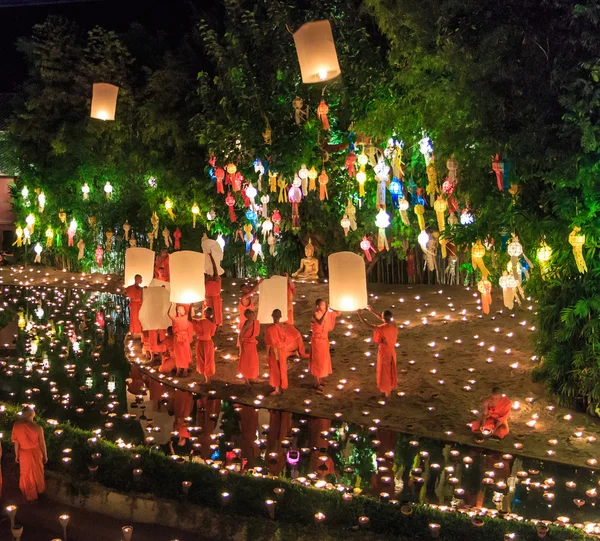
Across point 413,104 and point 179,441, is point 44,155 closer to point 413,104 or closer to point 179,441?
point 413,104

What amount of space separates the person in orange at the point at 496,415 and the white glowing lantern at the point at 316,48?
4071 mm

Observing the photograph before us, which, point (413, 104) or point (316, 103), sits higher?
point (316, 103)

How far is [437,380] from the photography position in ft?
31.9

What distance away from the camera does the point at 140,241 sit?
21.0 m

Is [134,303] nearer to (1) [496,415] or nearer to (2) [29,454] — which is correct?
(2) [29,454]

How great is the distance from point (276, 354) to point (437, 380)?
2.37 metres

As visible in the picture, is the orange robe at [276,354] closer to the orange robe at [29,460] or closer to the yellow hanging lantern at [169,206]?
the orange robe at [29,460]

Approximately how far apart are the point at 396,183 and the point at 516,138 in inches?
156

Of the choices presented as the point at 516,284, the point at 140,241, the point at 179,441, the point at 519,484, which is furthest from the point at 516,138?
the point at 140,241

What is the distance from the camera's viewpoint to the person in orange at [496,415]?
7.62m

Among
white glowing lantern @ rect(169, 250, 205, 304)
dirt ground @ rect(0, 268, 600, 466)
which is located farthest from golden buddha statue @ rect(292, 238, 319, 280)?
white glowing lantern @ rect(169, 250, 205, 304)

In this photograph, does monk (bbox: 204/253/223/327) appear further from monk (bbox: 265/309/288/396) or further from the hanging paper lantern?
monk (bbox: 265/309/288/396)

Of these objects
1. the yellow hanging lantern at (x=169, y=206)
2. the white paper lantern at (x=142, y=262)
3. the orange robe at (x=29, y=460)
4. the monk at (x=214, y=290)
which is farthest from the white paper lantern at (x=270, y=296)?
the yellow hanging lantern at (x=169, y=206)

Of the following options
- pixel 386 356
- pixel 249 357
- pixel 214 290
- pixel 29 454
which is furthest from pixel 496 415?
pixel 214 290
